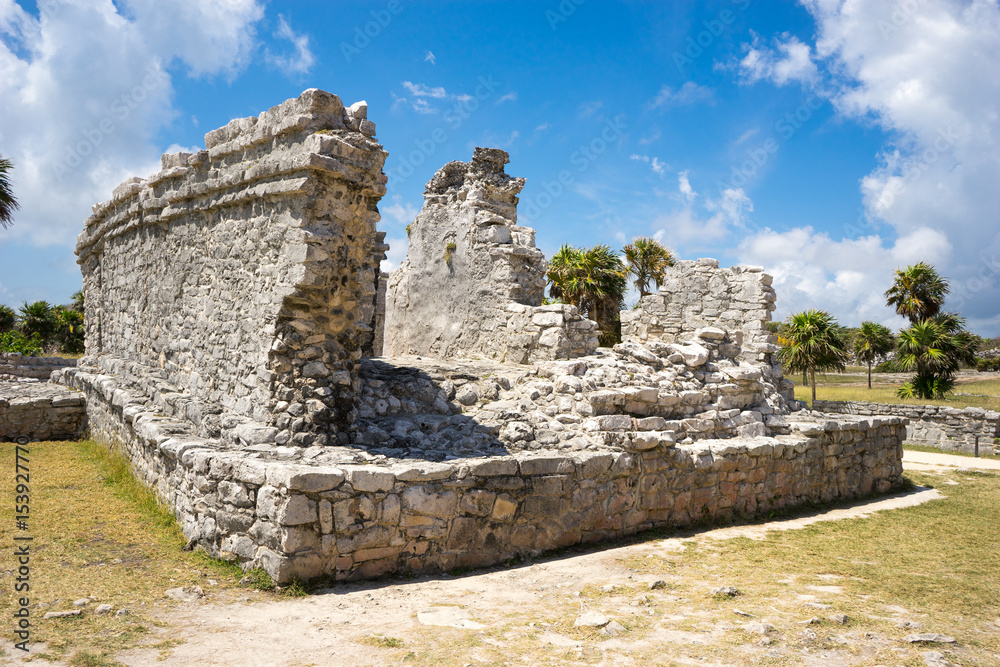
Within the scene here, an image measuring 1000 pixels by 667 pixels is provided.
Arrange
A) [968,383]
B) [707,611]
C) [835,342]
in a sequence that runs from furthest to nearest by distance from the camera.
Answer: [968,383] < [835,342] < [707,611]

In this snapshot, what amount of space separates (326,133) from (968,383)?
38.1m

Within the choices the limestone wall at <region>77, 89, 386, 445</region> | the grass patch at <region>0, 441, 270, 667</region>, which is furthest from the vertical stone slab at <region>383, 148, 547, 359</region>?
the grass patch at <region>0, 441, 270, 667</region>

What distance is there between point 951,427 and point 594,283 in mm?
10471

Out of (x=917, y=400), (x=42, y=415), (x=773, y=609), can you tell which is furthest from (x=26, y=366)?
(x=917, y=400)

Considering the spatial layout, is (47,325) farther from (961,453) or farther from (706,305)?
(961,453)

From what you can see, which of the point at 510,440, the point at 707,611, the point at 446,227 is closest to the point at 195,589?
the point at 510,440

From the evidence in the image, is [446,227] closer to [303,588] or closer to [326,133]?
[326,133]

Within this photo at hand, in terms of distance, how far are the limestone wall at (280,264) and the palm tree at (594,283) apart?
13.5 metres

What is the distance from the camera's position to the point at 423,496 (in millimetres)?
5219

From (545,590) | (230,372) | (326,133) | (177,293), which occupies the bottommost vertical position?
(545,590)

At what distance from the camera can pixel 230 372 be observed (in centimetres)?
693

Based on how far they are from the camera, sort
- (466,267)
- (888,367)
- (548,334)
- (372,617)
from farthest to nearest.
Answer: (888,367) → (466,267) → (548,334) → (372,617)

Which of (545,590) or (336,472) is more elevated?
(336,472)

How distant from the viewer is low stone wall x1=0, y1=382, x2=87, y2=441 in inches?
404
